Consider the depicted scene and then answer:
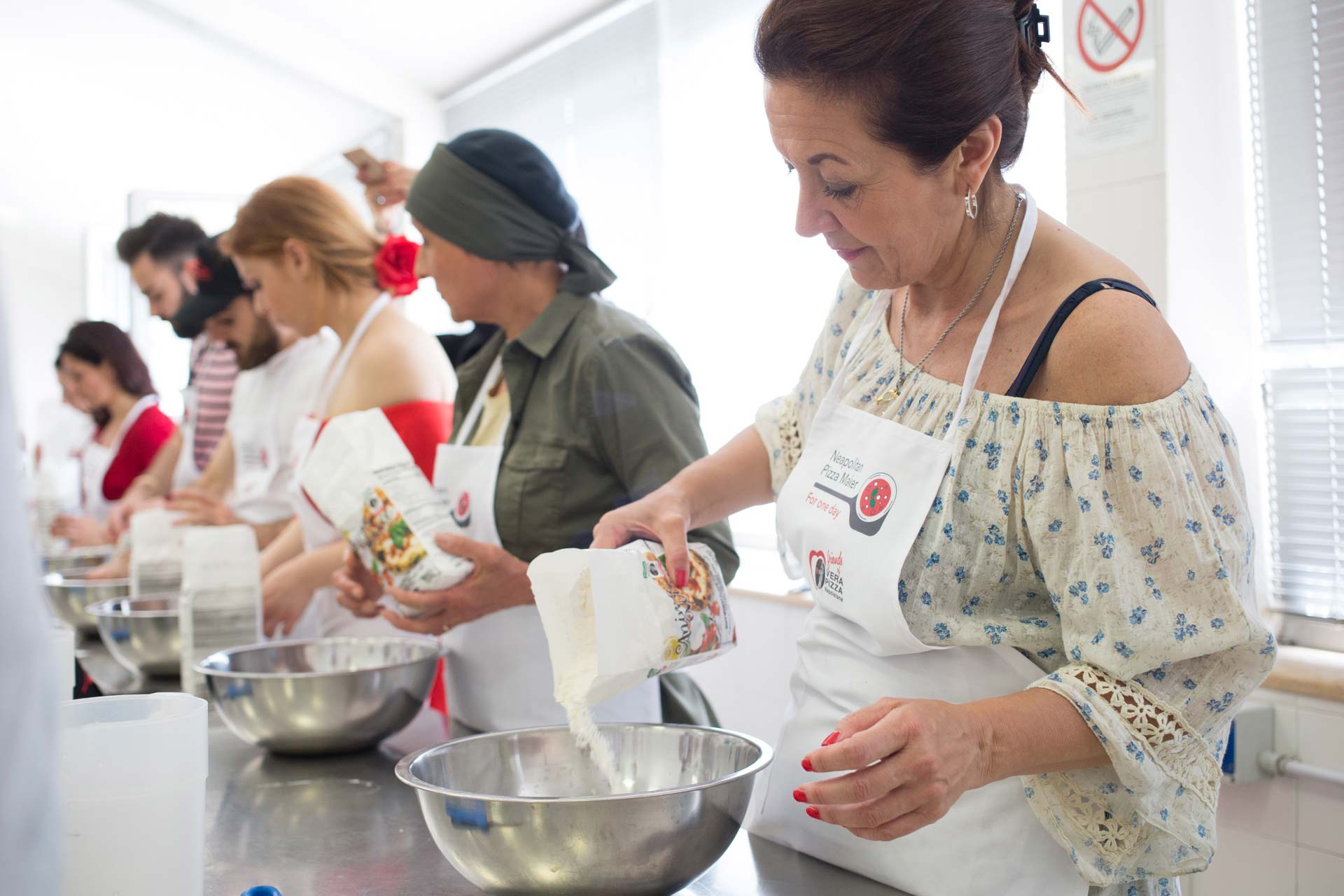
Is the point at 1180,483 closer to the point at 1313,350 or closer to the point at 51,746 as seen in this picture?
the point at 51,746

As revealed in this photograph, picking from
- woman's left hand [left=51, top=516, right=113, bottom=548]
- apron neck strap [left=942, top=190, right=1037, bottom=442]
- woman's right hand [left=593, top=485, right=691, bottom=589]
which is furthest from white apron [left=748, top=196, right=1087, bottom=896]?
woman's left hand [left=51, top=516, right=113, bottom=548]

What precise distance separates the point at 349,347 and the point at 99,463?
9.42ft

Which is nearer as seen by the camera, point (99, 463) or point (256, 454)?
point (256, 454)

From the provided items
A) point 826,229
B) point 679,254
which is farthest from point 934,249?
point 679,254

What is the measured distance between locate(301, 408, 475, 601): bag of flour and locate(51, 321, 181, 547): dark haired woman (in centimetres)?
285

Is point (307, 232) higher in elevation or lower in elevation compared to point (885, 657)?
higher

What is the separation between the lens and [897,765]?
0.82 metres

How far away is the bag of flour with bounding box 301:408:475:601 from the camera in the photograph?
1.44 m

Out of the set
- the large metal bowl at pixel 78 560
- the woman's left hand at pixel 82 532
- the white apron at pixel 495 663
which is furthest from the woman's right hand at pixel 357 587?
the woman's left hand at pixel 82 532

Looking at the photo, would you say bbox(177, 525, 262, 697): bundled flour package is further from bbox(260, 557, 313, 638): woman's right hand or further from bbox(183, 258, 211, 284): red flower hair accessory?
bbox(183, 258, 211, 284): red flower hair accessory

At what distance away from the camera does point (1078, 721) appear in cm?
87

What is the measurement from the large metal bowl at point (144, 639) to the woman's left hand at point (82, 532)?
1.91 metres

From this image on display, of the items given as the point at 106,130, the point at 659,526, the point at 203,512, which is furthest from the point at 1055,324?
the point at 106,130

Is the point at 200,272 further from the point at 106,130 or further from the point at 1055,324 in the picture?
the point at 106,130
